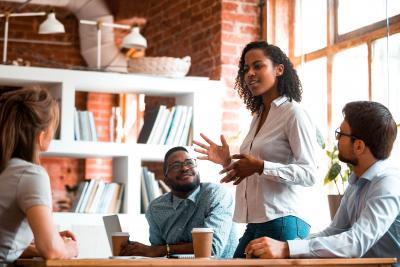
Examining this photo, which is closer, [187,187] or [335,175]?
[187,187]

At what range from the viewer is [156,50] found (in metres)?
7.04

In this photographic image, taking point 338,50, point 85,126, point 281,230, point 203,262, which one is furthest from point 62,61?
point 203,262

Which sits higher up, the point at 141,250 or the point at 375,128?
the point at 375,128

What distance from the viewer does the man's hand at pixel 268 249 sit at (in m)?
2.26

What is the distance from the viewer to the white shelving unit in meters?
5.04

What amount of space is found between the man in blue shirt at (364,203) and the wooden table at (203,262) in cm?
9

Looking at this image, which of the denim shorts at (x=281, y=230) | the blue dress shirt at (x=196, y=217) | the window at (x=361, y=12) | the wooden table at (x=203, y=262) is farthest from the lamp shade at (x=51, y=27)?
the wooden table at (x=203, y=262)

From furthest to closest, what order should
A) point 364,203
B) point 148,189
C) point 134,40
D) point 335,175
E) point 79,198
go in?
point 134,40 < point 148,189 < point 79,198 < point 335,175 < point 364,203

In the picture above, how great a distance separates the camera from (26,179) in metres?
2.20

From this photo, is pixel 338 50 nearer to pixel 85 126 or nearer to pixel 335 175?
pixel 335 175

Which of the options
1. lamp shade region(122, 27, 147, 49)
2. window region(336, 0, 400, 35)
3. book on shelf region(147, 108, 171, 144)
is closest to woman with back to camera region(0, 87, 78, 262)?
window region(336, 0, 400, 35)

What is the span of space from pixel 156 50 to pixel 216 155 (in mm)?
4150

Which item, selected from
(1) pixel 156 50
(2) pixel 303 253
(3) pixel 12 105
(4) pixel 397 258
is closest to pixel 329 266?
(2) pixel 303 253

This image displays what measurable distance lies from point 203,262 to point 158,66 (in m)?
3.45
